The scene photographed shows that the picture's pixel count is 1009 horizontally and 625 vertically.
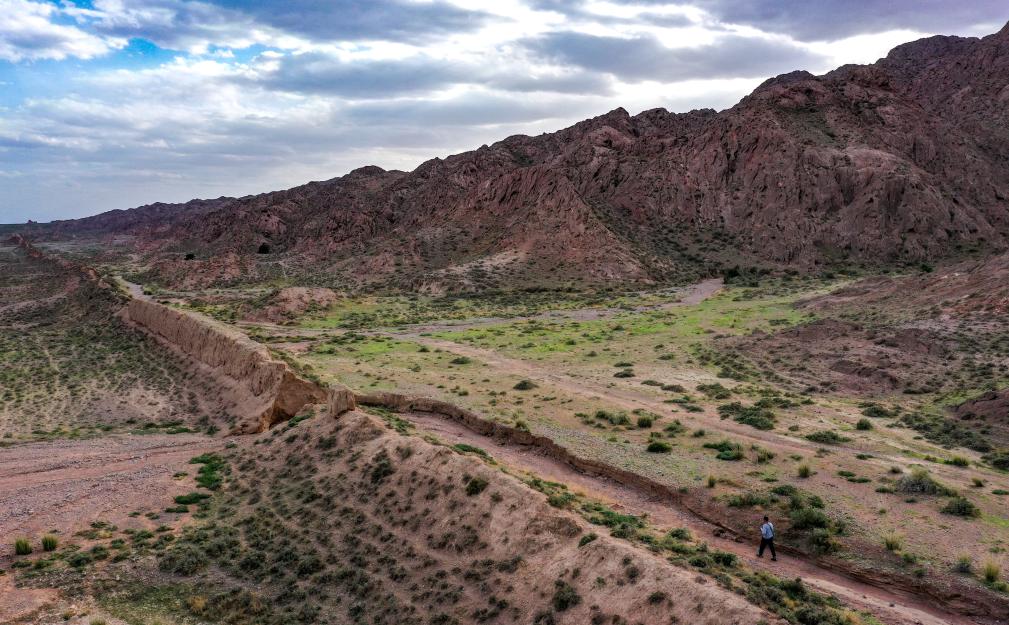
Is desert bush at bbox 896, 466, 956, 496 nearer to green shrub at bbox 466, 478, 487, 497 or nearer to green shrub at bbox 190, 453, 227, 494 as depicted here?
green shrub at bbox 466, 478, 487, 497

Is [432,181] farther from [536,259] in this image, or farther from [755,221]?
[755,221]

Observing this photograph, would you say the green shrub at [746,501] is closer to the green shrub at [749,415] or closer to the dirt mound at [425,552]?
the dirt mound at [425,552]

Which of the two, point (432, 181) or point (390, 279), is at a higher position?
point (432, 181)

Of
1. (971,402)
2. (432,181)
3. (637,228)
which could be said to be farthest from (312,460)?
(432,181)

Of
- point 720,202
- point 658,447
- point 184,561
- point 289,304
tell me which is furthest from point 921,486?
point 720,202

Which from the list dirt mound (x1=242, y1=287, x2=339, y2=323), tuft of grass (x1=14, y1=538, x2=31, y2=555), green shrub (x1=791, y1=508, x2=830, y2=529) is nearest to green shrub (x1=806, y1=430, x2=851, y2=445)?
green shrub (x1=791, y1=508, x2=830, y2=529)

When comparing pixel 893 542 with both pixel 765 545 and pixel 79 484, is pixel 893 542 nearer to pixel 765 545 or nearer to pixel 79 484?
pixel 765 545
